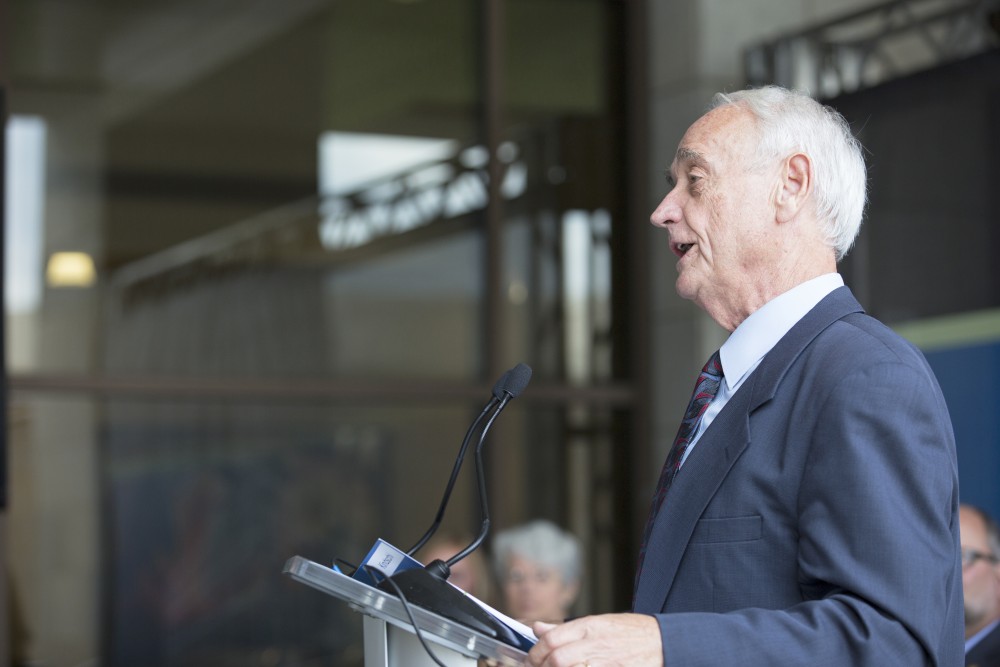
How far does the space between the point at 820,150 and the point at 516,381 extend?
1.91 feet

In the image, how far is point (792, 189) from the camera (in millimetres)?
2152

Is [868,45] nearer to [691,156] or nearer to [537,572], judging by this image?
[537,572]

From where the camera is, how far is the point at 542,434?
6.89 m

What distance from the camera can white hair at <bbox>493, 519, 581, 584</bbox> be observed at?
5.52 metres

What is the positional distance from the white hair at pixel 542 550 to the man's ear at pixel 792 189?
352 centimetres

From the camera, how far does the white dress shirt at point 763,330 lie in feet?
6.98

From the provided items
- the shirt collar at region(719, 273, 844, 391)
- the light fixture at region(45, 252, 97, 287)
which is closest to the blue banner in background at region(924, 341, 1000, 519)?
the shirt collar at region(719, 273, 844, 391)

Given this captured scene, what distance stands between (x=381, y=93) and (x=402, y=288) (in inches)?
37.7

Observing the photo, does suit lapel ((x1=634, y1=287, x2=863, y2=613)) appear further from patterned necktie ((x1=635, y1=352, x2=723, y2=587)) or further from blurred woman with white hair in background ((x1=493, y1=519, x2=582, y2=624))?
blurred woman with white hair in background ((x1=493, y1=519, x2=582, y2=624))

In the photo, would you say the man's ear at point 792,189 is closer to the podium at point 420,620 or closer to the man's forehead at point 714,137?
the man's forehead at point 714,137

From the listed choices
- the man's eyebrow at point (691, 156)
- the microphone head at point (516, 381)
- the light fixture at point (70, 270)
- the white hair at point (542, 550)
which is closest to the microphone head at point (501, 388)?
the microphone head at point (516, 381)

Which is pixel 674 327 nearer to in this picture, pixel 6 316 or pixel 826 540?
pixel 6 316

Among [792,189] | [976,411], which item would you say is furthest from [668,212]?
[976,411]

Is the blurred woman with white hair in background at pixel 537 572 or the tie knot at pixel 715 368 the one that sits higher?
the tie knot at pixel 715 368
